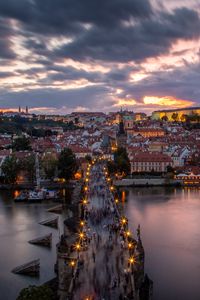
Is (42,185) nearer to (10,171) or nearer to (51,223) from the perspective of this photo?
(10,171)

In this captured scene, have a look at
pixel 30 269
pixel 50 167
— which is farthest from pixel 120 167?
pixel 30 269

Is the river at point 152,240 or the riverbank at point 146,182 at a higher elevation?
the riverbank at point 146,182

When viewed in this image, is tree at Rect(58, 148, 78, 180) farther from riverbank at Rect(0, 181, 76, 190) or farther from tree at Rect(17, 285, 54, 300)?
tree at Rect(17, 285, 54, 300)

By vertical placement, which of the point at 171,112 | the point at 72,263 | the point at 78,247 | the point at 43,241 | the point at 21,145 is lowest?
the point at 43,241

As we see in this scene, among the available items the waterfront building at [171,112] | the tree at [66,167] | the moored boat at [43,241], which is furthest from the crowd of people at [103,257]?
the waterfront building at [171,112]

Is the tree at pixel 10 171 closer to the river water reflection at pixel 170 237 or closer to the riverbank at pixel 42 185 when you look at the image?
Result: the riverbank at pixel 42 185

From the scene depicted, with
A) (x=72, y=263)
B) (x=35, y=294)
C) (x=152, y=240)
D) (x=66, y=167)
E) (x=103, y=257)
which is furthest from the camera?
(x=66, y=167)

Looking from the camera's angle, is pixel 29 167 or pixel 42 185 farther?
pixel 29 167

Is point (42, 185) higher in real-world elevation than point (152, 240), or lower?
higher

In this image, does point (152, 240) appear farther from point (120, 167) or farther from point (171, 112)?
point (171, 112)

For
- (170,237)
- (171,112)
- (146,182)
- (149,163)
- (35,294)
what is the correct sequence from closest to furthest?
(35,294)
(170,237)
(146,182)
(149,163)
(171,112)
